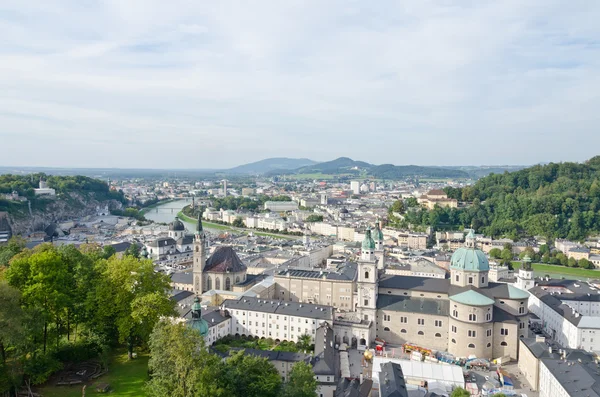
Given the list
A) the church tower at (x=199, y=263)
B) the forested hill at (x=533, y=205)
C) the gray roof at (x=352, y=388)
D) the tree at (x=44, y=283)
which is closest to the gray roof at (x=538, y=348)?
the gray roof at (x=352, y=388)

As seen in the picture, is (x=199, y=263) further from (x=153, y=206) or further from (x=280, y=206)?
(x=153, y=206)

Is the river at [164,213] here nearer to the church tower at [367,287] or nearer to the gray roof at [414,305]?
the church tower at [367,287]

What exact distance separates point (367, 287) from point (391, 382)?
11.3m

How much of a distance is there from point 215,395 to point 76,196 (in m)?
107

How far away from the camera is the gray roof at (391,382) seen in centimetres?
2342

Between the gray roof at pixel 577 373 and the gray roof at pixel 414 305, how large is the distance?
870cm

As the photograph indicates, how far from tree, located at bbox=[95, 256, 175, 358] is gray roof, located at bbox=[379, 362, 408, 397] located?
13.4m

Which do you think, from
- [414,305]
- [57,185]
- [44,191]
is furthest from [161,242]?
[57,185]

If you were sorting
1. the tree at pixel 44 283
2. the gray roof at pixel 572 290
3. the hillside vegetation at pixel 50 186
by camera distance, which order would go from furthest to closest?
the hillside vegetation at pixel 50 186 → the gray roof at pixel 572 290 → the tree at pixel 44 283

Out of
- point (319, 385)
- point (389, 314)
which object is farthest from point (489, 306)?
point (319, 385)

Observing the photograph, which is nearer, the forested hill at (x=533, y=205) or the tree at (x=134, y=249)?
the tree at (x=134, y=249)

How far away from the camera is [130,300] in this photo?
29.1 meters

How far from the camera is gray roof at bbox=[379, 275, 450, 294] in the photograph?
3644 cm

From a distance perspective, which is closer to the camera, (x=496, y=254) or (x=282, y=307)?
(x=282, y=307)
